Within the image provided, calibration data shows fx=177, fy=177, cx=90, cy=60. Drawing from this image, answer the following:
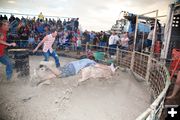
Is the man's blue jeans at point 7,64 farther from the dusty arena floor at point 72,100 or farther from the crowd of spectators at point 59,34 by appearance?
the crowd of spectators at point 59,34

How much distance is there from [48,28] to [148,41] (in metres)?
3.60

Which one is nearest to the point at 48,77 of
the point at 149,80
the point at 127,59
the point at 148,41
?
the point at 149,80

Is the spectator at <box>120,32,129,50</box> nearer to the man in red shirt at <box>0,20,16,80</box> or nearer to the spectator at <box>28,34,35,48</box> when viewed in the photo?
the spectator at <box>28,34,35,48</box>

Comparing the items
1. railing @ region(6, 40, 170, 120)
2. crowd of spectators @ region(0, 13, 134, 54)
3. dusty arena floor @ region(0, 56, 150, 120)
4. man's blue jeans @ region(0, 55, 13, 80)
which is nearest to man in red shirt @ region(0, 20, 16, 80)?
man's blue jeans @ region(0, 55, 13, 80)

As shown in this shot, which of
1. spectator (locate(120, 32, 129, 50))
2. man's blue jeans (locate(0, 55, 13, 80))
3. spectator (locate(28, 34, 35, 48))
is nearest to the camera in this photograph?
man's blue jeans (locate(0, 55, 13, 80))

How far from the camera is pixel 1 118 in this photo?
7.57ft

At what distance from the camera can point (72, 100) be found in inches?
115

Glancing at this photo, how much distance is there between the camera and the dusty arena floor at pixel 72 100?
8.12ft

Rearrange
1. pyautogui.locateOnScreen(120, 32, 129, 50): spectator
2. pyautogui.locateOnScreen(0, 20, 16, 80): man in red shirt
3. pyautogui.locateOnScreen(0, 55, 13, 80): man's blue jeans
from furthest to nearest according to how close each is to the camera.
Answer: pyautogui.locateOnScreen(120, 32, 129, 50): spectator
pyautogui.locateOnScreen(0, 55, 13, 80): man's blue jeans
pyautogui.locateOnScreen(0, 20, 16, 80): man in red shirt

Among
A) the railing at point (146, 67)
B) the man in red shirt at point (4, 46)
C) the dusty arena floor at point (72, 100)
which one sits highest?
the man in red shirt at point (4, 46)

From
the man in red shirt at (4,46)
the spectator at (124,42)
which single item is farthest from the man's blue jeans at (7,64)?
the spectator at (124,42)

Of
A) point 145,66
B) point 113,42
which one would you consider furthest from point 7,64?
point 113,42

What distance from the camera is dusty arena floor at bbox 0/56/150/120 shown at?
2.47 metres

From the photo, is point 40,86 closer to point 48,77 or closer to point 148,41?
point 48,77
